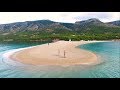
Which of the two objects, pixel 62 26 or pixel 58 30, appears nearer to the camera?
pixel 62 26

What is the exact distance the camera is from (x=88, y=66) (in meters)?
7.71

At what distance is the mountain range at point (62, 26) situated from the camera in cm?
714

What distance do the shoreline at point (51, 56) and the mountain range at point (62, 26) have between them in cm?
58

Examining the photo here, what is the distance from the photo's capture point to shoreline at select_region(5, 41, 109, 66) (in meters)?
7.29

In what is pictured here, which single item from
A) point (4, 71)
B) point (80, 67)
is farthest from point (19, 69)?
point (80, 67)

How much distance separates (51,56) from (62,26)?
1108mm

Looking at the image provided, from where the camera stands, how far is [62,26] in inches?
279

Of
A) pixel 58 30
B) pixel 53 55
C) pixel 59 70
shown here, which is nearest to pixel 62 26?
pixel 58 30

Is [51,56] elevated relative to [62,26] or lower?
lower

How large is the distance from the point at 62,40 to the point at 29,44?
1140mm

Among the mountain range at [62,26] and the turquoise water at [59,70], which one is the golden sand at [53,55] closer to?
the turquoise water at [59,70]

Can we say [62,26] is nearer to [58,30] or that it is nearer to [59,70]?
[58,30]

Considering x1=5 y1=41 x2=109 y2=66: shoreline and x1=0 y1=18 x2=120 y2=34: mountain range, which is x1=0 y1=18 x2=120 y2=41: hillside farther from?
x1=5 y1=41 x2=109 y2=66: shoreline
